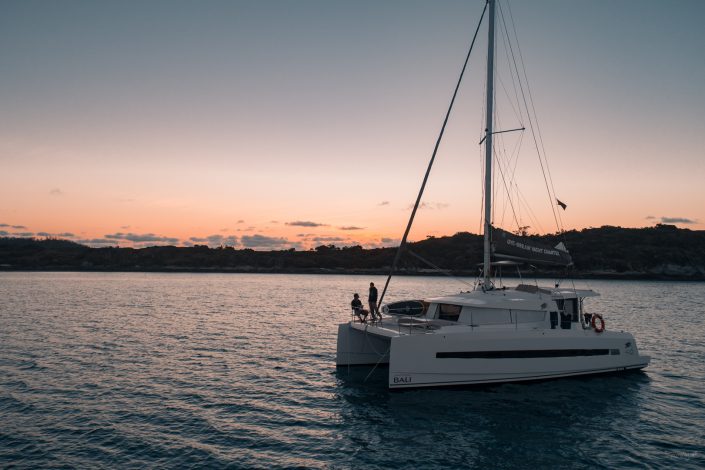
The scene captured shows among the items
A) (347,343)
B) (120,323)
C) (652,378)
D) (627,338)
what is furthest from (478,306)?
(120,323)

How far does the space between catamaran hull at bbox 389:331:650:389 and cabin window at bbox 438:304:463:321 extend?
2017mm

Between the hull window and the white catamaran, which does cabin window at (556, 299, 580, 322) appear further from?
the hull window

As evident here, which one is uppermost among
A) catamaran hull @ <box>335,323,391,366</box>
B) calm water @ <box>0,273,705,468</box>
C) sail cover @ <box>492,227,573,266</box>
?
sail cover @ <box>492,227,573,266</box>

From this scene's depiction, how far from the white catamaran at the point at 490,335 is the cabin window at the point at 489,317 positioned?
4 cm

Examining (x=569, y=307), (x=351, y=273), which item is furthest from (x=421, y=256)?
(x=569, y=307)

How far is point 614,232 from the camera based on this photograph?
505ft

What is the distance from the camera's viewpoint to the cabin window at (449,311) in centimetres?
1665

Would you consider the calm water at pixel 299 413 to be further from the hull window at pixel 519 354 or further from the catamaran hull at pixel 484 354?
the hull window at pixel 519 354

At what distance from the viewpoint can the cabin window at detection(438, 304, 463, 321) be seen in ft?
54.6

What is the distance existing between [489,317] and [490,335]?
148 cm

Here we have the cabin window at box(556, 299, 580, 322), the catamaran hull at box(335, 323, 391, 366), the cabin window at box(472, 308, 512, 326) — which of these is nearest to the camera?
the cabin window at box(472, 308, 512, 326)

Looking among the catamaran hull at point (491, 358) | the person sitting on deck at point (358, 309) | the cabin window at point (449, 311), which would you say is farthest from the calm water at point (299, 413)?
the cabin window at point (449, 311)

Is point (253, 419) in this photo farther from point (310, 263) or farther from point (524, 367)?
point (310, 263)

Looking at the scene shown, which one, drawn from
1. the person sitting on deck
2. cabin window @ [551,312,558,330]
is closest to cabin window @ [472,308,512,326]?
cabin window @ [551,312,558,330]
